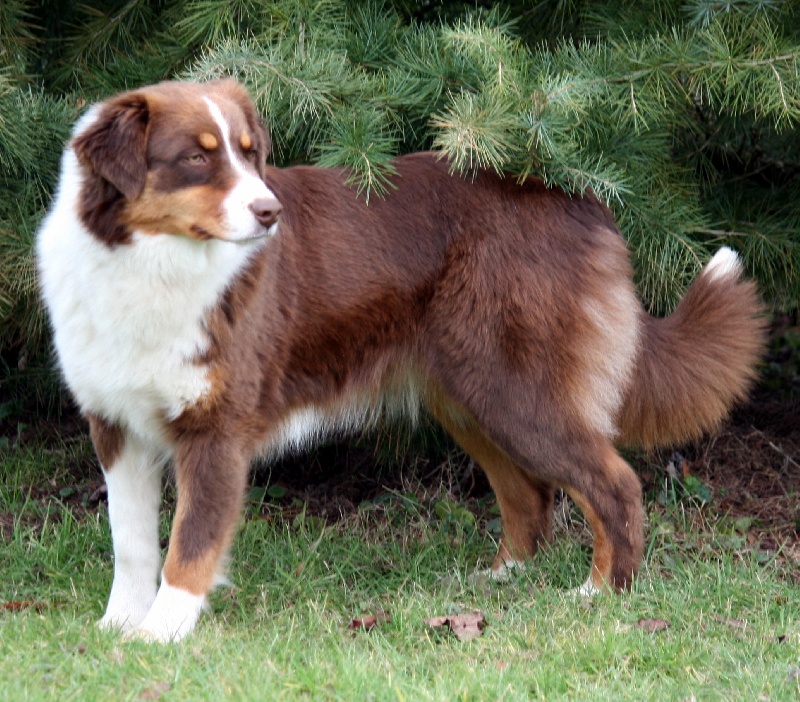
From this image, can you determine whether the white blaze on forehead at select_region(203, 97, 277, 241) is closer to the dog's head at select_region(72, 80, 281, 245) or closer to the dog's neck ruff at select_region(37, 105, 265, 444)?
the dog's head at select_region(72, 80, 281, 245)

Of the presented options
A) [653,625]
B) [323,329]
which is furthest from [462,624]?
[323,329]

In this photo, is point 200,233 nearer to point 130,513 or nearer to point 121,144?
point 121,144

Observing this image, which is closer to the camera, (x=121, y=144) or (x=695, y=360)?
(x=121, y=144)

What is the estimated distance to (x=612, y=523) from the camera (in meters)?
4.39

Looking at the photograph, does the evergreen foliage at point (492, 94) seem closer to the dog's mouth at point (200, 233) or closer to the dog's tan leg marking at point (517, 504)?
the dog's mouth at point (200, 233)

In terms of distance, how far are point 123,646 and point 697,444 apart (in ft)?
10.9

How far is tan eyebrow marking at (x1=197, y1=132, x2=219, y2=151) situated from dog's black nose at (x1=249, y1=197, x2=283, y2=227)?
0.27 meters

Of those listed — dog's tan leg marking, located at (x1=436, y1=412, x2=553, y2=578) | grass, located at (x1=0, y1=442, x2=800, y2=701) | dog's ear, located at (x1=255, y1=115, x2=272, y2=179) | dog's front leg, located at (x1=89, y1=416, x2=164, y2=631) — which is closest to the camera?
grass, located at (x1=0, y1=442, x2=800, y2=701)

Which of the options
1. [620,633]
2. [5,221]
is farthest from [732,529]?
[5,221]

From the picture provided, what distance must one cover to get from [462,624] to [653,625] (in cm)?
66

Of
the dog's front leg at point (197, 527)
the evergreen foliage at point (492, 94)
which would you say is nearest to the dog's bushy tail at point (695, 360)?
the evergreen foliage at point (492, 94)

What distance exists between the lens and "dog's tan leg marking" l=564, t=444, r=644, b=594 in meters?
4.39

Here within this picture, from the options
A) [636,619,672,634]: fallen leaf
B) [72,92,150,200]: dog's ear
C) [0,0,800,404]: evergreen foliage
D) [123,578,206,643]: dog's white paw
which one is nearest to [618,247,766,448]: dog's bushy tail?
[0,0,800,404]: evergreen foliage

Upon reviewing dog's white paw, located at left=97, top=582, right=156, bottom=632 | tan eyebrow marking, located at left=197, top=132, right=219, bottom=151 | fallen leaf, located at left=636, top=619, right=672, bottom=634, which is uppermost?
tan eyebrow marking, located at left=197, top=132, right=219, bottom=151
